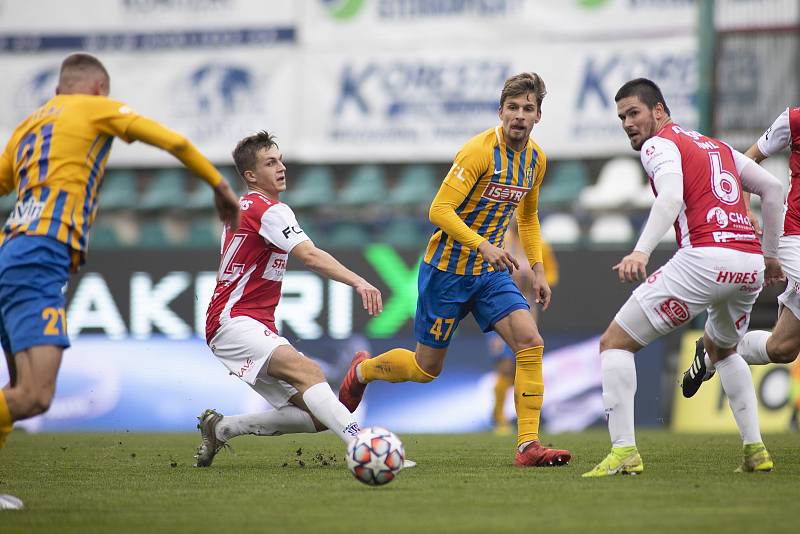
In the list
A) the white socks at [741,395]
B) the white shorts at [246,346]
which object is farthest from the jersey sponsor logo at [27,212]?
the white socks at [741,395]

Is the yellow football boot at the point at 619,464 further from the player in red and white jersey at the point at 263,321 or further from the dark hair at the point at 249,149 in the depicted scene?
the dark hair at the point at 249,149

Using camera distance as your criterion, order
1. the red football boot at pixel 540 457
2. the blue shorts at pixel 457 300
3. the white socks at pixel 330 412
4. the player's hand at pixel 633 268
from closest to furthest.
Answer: the player's hand at pixel 633 268
the white socks at pixel 330 412
the red football boot at pixel 540 457
the blue shorts at pixel 457 300

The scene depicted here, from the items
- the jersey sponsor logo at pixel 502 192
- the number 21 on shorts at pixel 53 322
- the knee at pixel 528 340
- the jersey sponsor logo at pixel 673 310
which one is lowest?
the knee at pixel 528 340

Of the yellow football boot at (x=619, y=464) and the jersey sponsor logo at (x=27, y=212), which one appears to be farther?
the yellow football boot at (x=619, y=464)

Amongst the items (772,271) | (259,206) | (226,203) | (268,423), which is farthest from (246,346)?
(772,271)

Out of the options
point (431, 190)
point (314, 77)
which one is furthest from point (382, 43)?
point (431, 190)

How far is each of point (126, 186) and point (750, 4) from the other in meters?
9.73

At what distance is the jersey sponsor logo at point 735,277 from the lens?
22.7 ft

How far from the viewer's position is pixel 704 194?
704 centimetres

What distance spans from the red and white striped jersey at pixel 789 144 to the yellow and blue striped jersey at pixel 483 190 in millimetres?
1538

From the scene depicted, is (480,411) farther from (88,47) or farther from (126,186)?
(88,47)

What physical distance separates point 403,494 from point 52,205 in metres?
2.38

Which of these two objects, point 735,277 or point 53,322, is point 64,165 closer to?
point 53,322

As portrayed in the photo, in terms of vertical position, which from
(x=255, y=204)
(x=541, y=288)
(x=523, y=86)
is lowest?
(x=541, y=288)
